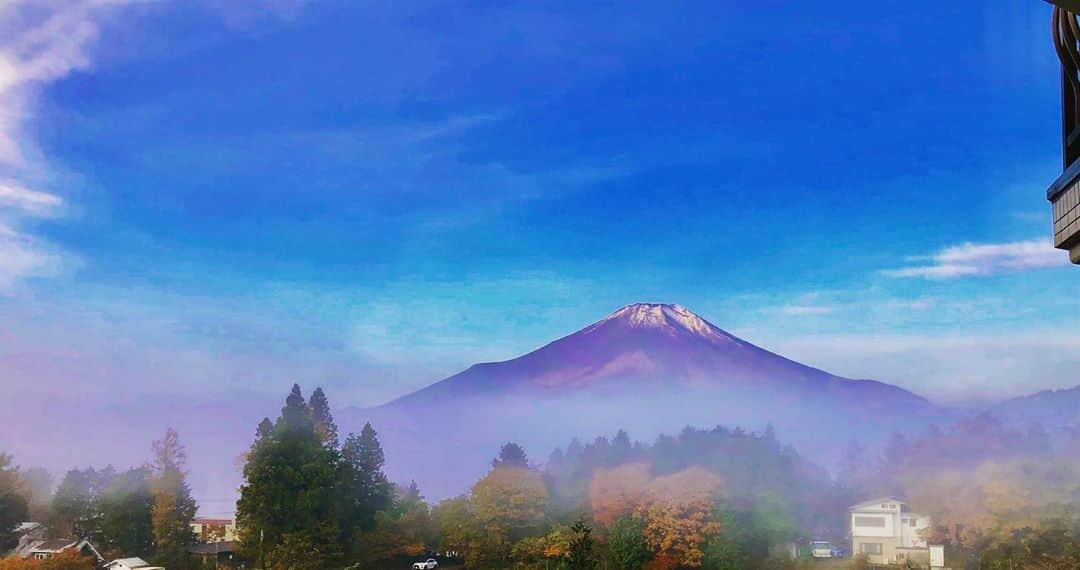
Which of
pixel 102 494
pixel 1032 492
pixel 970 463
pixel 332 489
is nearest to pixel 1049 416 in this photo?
pixel 970 463

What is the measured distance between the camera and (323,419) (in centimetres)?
2867

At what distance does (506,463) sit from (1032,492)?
1222cm

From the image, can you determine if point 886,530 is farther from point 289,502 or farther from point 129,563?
point 129,563

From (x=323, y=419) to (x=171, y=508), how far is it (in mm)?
4275

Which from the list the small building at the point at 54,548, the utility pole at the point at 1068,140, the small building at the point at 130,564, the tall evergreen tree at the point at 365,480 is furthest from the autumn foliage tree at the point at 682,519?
the utility pole at the point at 1068,140

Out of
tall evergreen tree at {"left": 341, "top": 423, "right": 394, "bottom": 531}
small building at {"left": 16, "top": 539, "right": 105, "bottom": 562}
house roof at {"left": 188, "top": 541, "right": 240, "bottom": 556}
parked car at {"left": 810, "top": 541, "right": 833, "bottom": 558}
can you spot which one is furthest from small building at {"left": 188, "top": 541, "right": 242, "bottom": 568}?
parked car at {"left": 810, "top": 541, "right": 833, "bottom": 558}

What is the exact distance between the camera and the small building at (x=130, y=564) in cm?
2461

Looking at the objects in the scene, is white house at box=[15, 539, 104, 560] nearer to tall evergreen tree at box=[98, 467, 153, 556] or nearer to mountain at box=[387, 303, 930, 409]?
tall evergreen tree at box=[98, 467, 153, 556]

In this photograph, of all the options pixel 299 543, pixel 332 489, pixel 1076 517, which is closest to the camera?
pixel 1076 517

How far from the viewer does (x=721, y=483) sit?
82.8ft

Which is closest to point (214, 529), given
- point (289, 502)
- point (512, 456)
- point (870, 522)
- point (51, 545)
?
point (51, 545)

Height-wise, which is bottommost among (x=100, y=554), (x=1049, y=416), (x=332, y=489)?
(x=100, y=554)

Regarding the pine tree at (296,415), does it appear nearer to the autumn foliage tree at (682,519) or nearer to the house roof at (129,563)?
the house roof at (129,563)

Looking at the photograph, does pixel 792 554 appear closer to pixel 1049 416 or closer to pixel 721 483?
pixel 721 483
